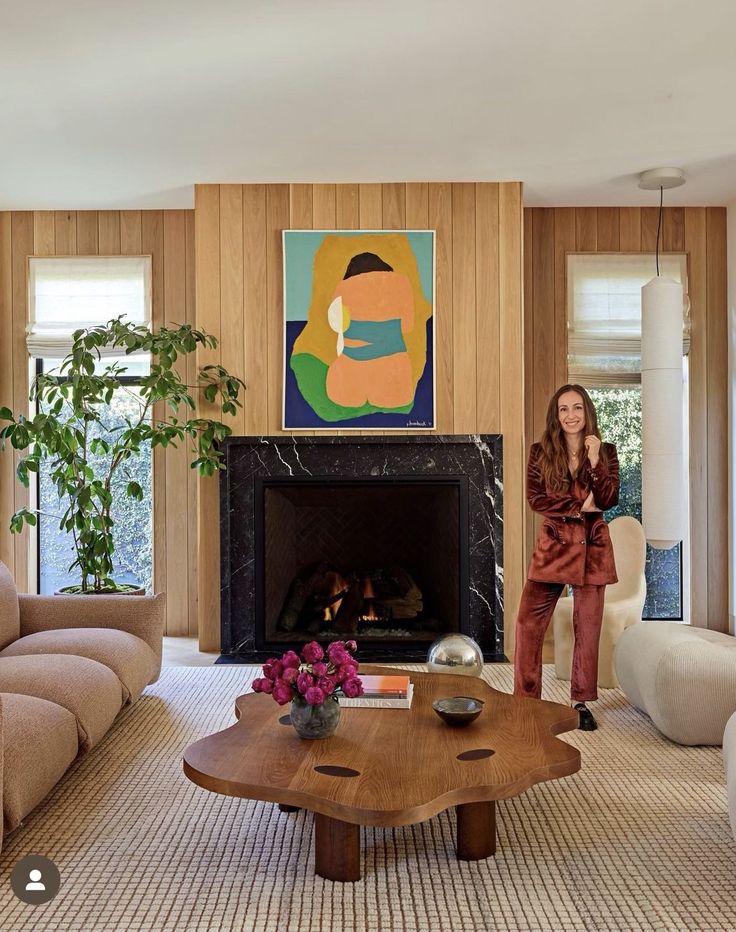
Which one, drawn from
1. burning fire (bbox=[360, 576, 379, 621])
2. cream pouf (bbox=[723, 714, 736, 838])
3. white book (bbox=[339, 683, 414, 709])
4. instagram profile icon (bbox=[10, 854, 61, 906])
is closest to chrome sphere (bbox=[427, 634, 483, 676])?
white book (bbox=[339, 683, 414, 709])

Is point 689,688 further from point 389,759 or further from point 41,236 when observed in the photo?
point 41,236

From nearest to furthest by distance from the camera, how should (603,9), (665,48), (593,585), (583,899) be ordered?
(583,899) < (603,9) < (665,48) < (593,585)

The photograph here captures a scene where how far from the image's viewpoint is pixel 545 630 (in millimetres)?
3609

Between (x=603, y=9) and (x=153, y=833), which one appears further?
(x=603, y=9)

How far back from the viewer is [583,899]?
2.16 meters

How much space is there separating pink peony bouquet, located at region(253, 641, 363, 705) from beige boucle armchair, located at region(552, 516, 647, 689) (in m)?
1.98

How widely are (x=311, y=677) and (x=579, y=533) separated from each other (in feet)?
5.13

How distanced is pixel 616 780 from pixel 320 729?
1.12 metres

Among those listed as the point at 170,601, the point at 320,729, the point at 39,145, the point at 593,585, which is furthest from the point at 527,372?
the point at 320,729

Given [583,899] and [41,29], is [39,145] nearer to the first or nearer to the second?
[41,29]

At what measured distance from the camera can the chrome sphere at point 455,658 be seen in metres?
3.44

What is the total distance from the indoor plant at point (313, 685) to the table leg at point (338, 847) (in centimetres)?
32

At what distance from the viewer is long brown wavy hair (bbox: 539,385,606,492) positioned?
3.62 m

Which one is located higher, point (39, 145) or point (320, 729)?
point (39, 145)
